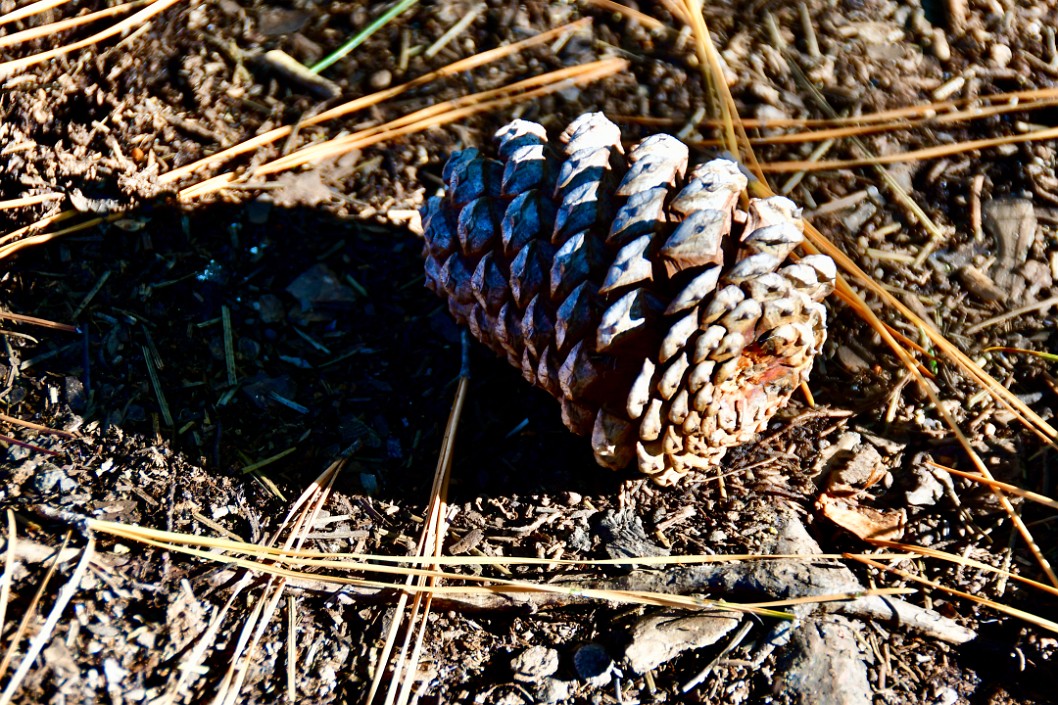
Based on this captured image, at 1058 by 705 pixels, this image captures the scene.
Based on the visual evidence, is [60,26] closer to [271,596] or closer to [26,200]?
[26,200]

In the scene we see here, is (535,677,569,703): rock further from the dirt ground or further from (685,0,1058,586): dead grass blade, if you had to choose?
(685,0,1058,586): dead grass blade

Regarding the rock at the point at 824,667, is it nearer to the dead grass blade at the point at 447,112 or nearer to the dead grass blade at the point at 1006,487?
the dead grass blade at the point at 1006,487

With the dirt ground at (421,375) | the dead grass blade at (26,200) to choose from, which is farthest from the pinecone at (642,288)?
the dead grass blade at (26,200)

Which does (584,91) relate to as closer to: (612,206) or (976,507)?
(612,206)

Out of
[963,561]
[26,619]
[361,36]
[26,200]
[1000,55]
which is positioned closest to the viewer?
[26,619]

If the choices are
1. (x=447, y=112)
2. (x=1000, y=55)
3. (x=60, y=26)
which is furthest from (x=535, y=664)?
(x=60, y=26)

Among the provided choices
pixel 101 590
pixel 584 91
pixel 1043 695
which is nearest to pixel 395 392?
pixel 101 590
